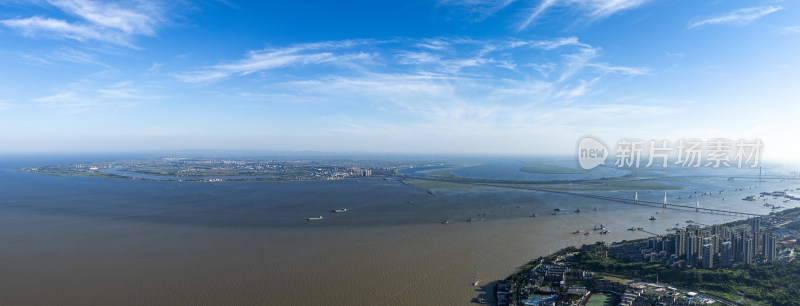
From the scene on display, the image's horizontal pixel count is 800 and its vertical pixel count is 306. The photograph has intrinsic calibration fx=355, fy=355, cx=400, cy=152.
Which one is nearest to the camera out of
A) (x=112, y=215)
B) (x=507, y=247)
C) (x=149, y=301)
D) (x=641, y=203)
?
(x=149, y=301)

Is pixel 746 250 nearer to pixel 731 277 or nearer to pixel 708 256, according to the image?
pixel 708 256

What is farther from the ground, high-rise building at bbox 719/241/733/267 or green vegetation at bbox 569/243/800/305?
high-rise building at bbox 719/241/733/267

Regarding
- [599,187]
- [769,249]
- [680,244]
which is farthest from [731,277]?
[599,187]

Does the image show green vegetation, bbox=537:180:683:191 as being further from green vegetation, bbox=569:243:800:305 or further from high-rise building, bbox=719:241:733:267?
green vegetation, bbox=569:243:800:305

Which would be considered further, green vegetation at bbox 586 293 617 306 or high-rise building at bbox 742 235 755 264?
high-rise building at bbox 742 235 755 264

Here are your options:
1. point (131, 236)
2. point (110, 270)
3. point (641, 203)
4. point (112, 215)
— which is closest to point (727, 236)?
point (641, 203)

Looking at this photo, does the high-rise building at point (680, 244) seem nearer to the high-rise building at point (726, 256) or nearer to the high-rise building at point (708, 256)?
the high-rise building at point (708, 256)

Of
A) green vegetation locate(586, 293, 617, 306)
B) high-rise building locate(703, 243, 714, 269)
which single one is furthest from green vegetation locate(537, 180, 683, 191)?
green vegetation locate(586, 293, 617, 306)

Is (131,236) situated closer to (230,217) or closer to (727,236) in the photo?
(230,217)

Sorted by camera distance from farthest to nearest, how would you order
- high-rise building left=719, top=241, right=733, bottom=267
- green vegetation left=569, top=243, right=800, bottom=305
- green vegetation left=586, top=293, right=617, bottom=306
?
high-rise building left=719, top=241, right=733, bottom=267 < green vegetation left=569, top=243, right=800, bottom=305 < green vegetation left=586, top=293, right=617, bottom=306
